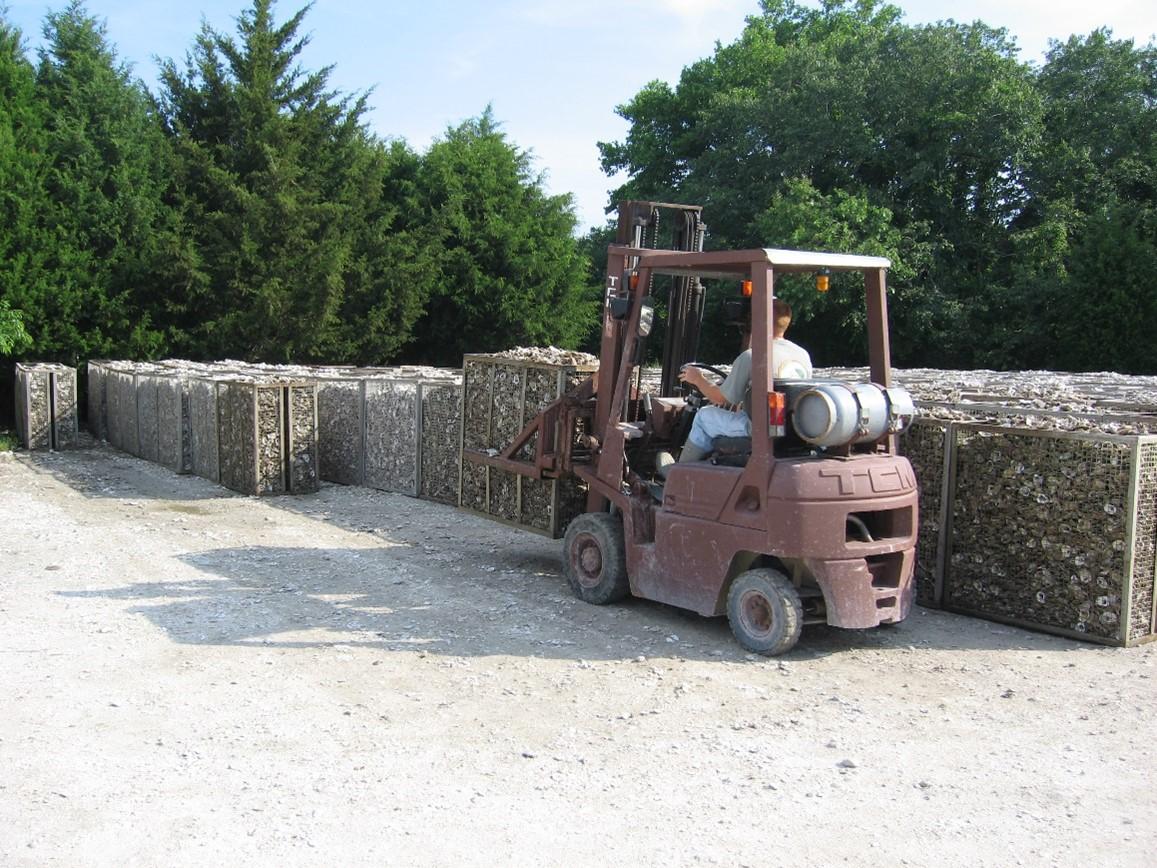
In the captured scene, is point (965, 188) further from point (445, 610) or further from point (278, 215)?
point (445, 610)

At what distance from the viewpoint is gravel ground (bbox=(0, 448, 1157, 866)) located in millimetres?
4949

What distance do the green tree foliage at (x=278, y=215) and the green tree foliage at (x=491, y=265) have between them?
246 centimetres

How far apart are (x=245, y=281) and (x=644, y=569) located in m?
24.4

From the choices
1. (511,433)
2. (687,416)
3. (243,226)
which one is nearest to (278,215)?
(243,226)

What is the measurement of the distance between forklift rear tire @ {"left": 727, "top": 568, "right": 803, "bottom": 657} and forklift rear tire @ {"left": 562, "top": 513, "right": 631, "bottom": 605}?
121cm

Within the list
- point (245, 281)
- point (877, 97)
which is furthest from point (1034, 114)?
point (245, 281)

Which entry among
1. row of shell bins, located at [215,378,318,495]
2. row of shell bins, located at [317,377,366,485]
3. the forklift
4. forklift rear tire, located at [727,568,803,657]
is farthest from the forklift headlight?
row of shell bins, located at [317,377,366,485]

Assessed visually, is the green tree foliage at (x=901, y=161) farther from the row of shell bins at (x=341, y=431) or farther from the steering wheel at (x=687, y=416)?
the steering wheel at (x=687, y=416)

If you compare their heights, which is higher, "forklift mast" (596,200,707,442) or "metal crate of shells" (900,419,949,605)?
"forklift mast" (596,200,707,442)

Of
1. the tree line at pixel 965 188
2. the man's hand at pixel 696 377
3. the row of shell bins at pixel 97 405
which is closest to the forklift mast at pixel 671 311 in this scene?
the man's hand at pixel 696 377

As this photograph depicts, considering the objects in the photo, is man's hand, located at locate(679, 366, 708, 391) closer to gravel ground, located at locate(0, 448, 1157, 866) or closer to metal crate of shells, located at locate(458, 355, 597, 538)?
gravel ground, located at locate(0, 448, 1157, 866)

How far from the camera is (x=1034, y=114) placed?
104ft

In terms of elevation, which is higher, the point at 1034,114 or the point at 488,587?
the point at 1034,114

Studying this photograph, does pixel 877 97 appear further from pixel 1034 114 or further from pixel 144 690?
pixel 144 690
